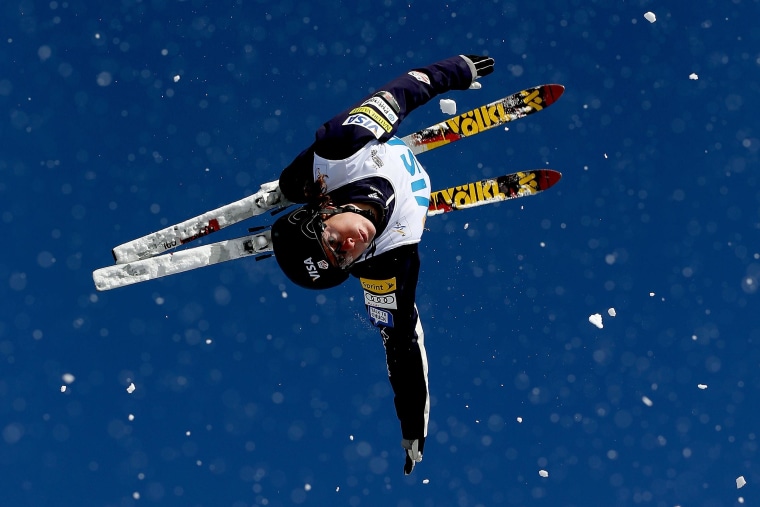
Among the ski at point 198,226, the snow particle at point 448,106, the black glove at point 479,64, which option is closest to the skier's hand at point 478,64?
the black glove at point 479,64

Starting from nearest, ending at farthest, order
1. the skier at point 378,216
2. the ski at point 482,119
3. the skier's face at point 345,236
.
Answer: the skier's face at point 345,236 → the skier at point 378,216 → the ski at point 482,119

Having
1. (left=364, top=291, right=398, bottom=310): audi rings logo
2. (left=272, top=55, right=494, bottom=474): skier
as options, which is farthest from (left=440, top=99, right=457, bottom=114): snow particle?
(left=364, top=291, right=398, bottom=310): audi rings logo

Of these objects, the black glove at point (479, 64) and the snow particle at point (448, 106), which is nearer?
the black glove at point (479, 64)

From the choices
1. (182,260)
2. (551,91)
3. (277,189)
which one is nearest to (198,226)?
(182,260)

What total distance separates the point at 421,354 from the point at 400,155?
1057mm

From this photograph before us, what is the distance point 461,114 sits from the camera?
14.3 ft

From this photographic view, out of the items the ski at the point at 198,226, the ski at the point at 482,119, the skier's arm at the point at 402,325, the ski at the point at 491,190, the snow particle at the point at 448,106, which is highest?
the snow particle at the point at 448,106

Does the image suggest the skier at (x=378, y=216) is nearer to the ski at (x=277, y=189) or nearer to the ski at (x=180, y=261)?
the ski at (x=277, y=189)

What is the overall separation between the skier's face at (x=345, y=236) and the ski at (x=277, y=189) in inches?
38.6

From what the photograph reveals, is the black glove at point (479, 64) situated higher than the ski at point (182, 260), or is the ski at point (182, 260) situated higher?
the black glove at point (479, 64)

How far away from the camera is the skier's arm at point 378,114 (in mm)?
3559

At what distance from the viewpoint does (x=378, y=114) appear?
3.65 meters

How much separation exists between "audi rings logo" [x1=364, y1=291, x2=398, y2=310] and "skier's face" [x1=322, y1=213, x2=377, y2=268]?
64 centimetres

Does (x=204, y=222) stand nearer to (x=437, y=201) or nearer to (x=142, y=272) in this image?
(x=142, y=272)
